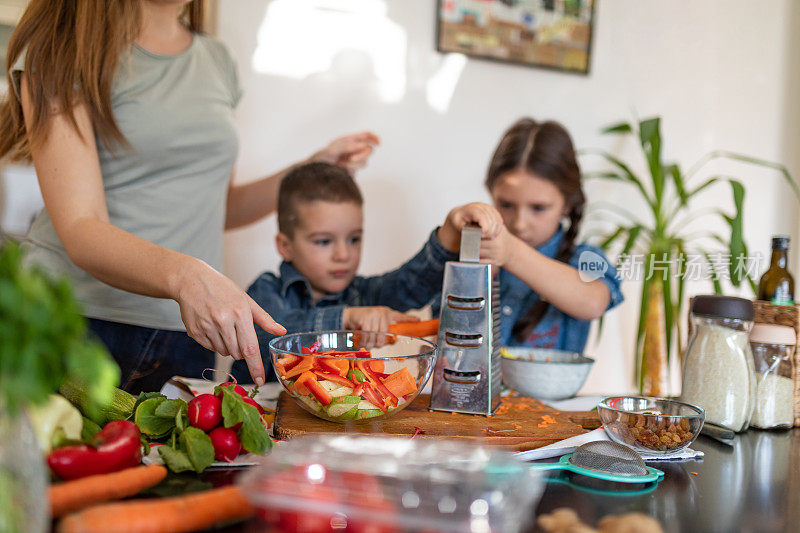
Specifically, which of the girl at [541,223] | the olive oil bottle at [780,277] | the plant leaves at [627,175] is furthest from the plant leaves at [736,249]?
the plant leaves at [627,175]

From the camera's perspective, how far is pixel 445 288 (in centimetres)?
108

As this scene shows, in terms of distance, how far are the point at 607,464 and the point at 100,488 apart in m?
0.58

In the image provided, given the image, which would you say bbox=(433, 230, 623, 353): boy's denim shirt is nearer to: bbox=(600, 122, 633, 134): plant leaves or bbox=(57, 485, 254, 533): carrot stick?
bbox=(600, 122, 633, 134): plant leaves

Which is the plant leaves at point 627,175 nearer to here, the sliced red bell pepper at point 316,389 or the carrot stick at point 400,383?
the carrot stick at point 400,383

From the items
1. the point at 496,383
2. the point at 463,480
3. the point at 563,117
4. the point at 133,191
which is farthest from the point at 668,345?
the point at 463,480

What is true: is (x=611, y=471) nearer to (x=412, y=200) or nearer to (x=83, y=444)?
(x=83, y=444)

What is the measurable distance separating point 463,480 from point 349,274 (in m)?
1.13

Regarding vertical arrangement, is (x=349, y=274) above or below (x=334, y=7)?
below

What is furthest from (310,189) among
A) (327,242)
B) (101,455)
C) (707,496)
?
(707,496)

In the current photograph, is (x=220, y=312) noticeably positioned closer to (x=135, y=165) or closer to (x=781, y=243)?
(x=135, y=165)

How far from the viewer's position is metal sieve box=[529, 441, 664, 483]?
785 mm

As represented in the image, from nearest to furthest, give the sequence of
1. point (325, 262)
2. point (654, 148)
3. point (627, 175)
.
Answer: point (325, 262)
point (654, 148)
point (627, 175)

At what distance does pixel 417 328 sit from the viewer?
3.94 feet

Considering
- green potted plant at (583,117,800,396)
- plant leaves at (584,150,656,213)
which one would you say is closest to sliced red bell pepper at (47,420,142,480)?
green potted plant at (583,117,800,396)
